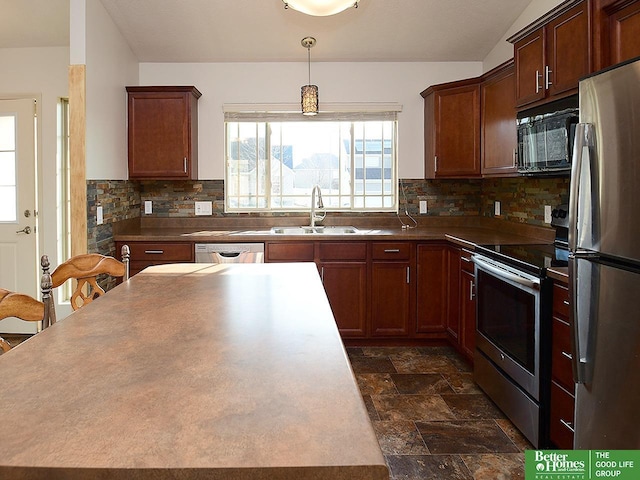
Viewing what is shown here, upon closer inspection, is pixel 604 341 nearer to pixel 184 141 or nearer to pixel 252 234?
pixel 252 234

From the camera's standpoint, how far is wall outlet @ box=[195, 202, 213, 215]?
15.3 ft

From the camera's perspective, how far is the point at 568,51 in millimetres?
2617

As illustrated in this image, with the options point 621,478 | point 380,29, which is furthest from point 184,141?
point 621,478

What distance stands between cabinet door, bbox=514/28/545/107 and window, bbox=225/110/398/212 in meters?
1.63

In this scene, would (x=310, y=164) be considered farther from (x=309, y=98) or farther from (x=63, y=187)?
(x=63, y=187)

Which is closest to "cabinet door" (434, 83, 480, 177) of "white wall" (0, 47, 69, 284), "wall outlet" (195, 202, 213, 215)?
"wall outlet" (195, 202, 213, 215)

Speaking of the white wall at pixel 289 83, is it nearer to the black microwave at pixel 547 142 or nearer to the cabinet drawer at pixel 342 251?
the cabinet drawer at pixel 342 251

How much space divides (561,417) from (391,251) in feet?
6.43

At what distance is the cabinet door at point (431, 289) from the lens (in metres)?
4.05

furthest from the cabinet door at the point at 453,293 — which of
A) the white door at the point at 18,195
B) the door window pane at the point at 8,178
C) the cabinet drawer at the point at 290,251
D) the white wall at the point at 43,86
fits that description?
the door window pane at the point at 8,178

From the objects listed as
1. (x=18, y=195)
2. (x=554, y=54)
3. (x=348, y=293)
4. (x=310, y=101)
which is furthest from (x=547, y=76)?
(x=18, y=195)

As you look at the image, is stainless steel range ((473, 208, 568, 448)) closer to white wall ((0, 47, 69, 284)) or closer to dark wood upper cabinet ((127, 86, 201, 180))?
dark wood upper cabinet ((127, 86, 201, 180))

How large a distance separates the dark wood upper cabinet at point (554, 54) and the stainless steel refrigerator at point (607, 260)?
506 mm

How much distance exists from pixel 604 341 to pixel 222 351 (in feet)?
4.87
